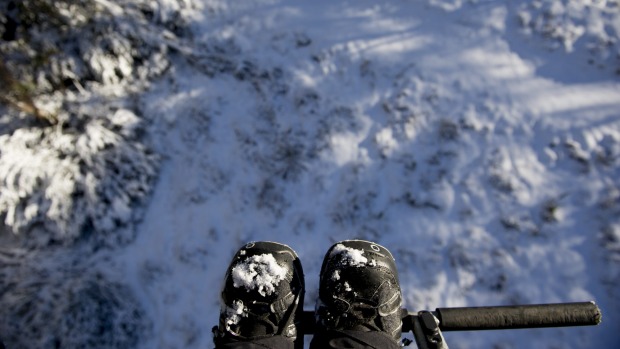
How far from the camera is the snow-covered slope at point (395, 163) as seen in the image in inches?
145

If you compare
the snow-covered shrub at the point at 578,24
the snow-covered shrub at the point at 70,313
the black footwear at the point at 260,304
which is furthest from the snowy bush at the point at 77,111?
the snow-covered shrub at the point at 578,24

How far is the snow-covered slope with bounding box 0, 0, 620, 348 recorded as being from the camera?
→ 12.1 ft

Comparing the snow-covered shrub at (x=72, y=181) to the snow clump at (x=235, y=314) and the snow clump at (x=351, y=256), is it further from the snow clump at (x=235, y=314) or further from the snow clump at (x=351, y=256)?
the snow clump at (x=351, y=256)

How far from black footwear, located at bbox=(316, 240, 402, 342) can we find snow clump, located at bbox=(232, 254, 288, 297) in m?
0.31

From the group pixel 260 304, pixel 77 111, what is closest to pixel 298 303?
pixel 260 304

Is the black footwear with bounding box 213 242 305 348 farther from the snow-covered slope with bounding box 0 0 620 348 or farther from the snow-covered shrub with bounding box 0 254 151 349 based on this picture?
the snow-covered shrub with bounding box 0 254 151 349

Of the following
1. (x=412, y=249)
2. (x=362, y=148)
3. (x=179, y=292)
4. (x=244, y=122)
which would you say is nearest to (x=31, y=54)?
(x=244, y=122)

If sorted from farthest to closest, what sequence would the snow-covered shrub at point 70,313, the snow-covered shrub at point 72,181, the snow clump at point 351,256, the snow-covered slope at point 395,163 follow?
1. the snow-covered shrub at point 72,181
2. the snow-covered shrub at point 70,313
3. the snow-covered slope at point 395,163
4. the snow clump at point 351,256

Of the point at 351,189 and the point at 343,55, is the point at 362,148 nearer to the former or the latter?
the point at 351,189

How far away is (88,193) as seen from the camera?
4.20 meters

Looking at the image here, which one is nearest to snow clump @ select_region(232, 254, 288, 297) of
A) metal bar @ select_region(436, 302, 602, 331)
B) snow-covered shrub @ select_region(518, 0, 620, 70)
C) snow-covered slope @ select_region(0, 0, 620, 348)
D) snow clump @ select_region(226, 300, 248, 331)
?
snow clump @ select_region(226, 300, 248, 331)

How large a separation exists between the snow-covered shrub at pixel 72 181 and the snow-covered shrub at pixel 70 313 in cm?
46

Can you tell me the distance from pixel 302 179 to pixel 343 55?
1.49 meters

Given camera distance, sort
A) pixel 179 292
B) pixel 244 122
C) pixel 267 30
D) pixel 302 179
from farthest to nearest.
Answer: pixel 267 30 → pixel 244 122 → pixel 302 179 → pixel 179 292
